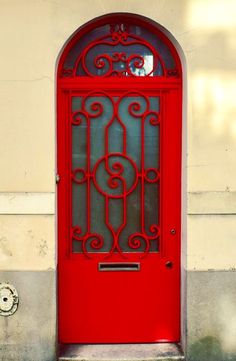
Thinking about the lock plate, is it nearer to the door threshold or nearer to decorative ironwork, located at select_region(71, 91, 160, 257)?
the door threshold

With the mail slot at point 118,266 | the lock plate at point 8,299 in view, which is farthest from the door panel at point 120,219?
the lock plate at point 8,299

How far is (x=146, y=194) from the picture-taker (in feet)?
15.6

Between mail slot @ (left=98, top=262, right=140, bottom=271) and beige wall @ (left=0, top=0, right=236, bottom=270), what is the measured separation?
501 millimetres

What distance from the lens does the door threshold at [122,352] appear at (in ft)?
14.8

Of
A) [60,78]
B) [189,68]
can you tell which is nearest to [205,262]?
[189,68]

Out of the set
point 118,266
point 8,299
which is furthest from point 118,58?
point 8,299

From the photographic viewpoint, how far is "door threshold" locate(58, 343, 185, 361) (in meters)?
4.52

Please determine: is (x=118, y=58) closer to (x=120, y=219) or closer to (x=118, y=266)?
(x=120, y=219)

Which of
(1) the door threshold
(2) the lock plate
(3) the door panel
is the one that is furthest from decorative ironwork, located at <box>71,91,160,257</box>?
(1) the door threshold

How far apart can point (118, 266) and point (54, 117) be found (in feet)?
4.99

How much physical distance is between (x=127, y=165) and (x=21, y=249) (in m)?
1.26

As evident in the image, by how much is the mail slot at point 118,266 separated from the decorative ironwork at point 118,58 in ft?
5.87

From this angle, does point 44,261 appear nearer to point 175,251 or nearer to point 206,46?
point 175,251

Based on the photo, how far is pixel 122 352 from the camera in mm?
4613
